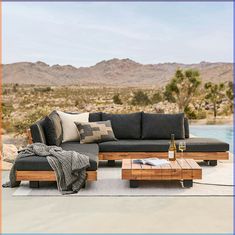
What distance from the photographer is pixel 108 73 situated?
91.2 feet

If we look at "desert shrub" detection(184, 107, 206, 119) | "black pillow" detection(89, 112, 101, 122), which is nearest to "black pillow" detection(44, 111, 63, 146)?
"black pillow" detection(89, 112, 101, 122)

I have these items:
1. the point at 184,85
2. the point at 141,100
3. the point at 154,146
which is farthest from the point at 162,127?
the point at 141,100

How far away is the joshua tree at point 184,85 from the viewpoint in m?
15.7

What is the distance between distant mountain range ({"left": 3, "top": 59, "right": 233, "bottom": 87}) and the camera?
25.4 meters

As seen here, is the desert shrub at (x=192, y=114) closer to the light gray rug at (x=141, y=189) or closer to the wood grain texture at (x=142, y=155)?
the wood grain texture at (x=142, y=155)

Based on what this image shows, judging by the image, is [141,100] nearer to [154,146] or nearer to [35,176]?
[154,146]

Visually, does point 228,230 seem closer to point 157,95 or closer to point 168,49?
point 157,95

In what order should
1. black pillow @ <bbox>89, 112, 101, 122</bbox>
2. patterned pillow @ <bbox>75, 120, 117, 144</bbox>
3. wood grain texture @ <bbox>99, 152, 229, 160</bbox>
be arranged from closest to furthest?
wood grain texture @ <bbox>99, 152, 229, 160</bbox>
patterned pillow @ <bbox>75, 120, 117, 144</bbox>
black pillow @ <bbox>89, 112, 101, 122</bbox>

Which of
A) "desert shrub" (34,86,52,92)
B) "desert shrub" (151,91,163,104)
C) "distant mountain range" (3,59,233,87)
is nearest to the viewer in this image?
"desert shrub" (151,91,163,104)

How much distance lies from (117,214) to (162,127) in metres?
3.10

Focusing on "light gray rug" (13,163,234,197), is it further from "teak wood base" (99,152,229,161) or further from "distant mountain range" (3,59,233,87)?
"distant mountain range" (3,59,233,87)

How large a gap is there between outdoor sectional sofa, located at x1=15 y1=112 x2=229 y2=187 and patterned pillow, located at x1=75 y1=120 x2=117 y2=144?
0.16 meters

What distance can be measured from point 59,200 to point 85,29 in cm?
2188

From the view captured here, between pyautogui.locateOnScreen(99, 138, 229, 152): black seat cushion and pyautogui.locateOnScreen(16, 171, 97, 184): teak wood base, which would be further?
pyautogui.locateOnScreen(99, 138, 229, 152): black seat cushion
